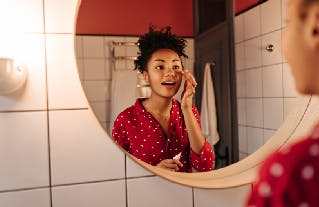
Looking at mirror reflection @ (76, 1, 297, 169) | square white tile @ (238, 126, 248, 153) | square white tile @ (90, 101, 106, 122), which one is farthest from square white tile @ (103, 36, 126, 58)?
square white tile @ (238, 126, 248, 153)

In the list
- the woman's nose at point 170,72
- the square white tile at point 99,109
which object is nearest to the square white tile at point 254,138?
the woman's nose at point 170,72

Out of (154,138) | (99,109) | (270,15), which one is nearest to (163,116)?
(154,138)

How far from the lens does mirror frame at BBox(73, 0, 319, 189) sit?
2.48 feet

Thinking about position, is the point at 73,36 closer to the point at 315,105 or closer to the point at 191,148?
the point at 191,148

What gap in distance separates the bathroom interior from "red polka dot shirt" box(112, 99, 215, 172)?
30mm

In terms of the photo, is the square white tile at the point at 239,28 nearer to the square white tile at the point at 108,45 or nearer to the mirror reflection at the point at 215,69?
the mirror reflection at the point at 215,69

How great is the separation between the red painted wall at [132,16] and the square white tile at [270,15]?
0.28 m

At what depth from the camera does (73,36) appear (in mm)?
648

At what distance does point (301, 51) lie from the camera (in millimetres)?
317

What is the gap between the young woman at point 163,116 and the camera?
0.75 metres

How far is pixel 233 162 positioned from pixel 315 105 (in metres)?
0.28

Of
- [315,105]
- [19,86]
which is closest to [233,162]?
[315,105]

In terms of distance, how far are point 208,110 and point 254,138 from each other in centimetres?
19

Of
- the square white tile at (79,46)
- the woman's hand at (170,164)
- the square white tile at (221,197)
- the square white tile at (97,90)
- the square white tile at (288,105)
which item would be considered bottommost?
the square white tile at (221,197)
